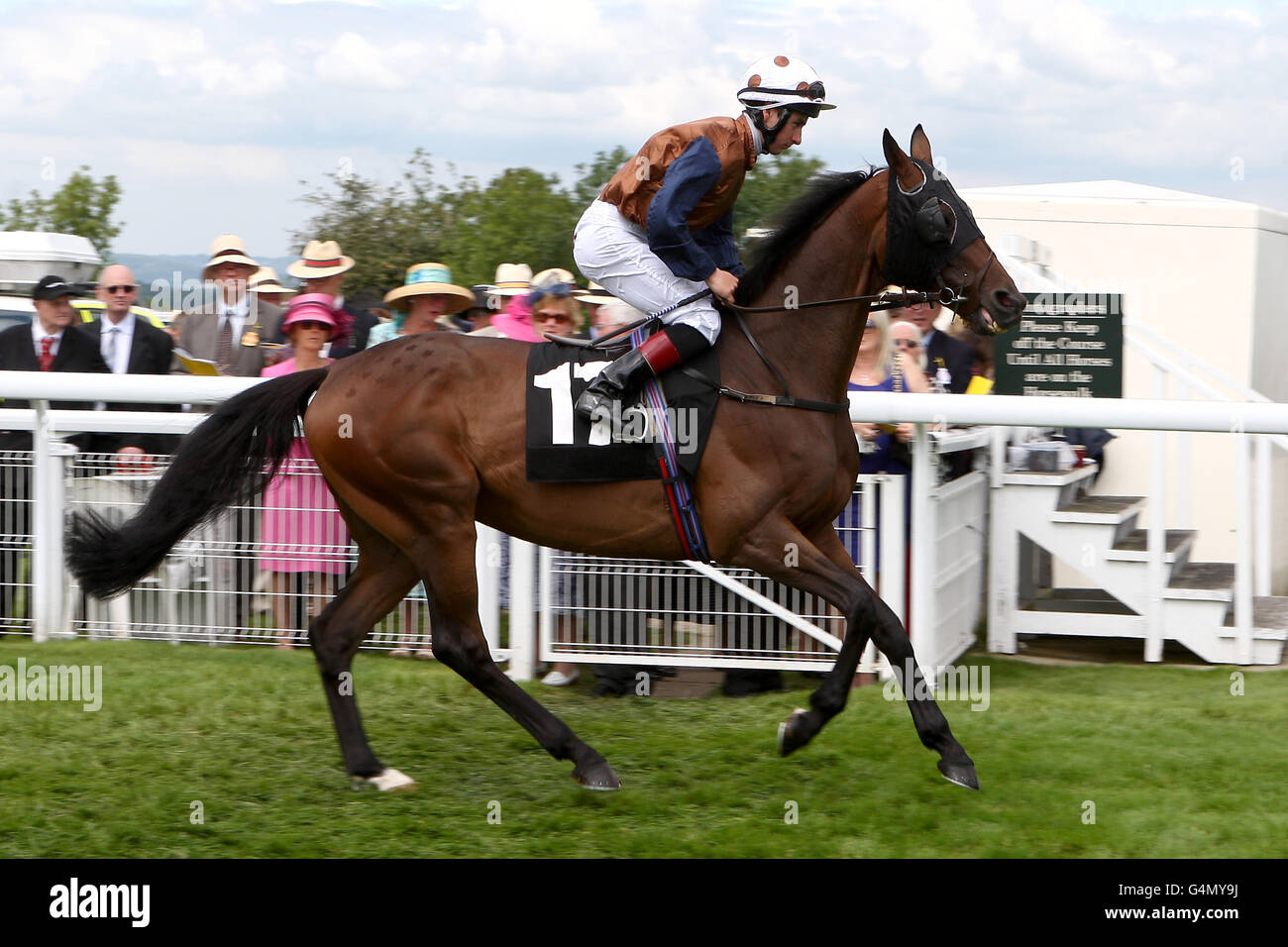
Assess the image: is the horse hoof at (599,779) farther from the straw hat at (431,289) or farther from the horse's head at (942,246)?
the straw hat at (431,289)

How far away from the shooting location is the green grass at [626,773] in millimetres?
4027

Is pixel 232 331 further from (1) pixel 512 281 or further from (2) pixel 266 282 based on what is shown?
(2) pixel 266 282

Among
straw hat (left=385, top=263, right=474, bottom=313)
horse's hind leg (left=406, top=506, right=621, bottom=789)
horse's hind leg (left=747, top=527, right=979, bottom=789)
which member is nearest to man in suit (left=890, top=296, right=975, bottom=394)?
straw hat (left=385, top=263, right=474, bottom=313)

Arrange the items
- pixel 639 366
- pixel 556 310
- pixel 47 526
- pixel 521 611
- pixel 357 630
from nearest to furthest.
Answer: pixel 639 366 → pixel 357 630 → pixel 521 611 → pixel 47 526 → pixel 556 310

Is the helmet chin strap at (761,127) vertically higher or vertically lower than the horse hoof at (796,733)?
higher

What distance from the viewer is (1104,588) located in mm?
6605

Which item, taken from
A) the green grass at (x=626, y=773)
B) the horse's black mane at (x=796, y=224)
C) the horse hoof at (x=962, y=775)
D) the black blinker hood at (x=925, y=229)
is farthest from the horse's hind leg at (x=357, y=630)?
the black blinker hood at (x=925, y=229)

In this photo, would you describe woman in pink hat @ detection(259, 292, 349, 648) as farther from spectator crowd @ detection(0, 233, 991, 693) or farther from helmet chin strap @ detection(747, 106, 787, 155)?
helmet chin strap @ detection(747, 106, 787, 155)

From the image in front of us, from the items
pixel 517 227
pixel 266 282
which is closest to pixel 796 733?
pixel 266 282

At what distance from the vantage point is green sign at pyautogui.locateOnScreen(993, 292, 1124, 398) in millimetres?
6781

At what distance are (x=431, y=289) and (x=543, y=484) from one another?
8.87 ft

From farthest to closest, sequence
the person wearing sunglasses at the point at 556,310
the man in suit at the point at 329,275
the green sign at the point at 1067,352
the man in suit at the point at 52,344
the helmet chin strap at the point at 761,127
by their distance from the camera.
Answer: the man in suit at the point at 329,275 → the man in suit at the point at 52,344 → the green sign at the point at 1067,352 → the person wearing sunglasses at the point at 556,310 → the helmet chin strap at the point at 761,127
